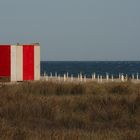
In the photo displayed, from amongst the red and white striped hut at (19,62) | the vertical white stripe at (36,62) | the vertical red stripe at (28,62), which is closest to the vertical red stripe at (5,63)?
the red and white striped hut at (19,62)

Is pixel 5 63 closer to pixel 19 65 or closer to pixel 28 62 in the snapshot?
pixel 19 65

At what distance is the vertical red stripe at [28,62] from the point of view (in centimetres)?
5197

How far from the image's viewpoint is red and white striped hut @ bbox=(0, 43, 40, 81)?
5097cm

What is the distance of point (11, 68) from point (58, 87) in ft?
52.7

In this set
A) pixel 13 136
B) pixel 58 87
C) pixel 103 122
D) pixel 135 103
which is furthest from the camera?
pixel 58 87

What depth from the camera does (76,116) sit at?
847 inches

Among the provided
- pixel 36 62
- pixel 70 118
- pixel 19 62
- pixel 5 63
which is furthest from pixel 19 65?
pixel 70 118

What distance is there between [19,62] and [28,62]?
3.75 ft

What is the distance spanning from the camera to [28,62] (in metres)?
52.3

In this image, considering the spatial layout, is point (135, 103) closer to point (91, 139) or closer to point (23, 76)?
point (91, 139)

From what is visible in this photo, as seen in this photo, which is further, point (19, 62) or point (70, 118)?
point (19, 62)

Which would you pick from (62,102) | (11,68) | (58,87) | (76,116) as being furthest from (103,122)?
(11,68)

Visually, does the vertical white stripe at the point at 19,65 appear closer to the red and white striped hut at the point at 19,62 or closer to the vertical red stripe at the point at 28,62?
the red and white striped hut at the point at 19,62

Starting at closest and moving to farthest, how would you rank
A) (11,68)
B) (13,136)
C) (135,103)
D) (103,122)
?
(13,136) → (103,122) → (135,103) → (11,68)
